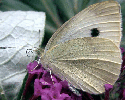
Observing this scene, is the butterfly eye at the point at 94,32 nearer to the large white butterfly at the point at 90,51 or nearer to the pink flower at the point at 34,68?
the large white butterfly at the point at 90,51

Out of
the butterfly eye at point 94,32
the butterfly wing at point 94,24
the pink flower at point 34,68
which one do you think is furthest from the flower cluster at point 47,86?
the butterfly eye at point 94,32

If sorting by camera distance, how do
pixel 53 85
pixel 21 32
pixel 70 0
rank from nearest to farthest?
pixel 53 85
pixel 21 32
pixel 70 0

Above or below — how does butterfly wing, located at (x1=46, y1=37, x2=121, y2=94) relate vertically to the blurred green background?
below

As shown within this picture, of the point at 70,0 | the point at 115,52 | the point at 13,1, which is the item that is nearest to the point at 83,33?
the point at 115,52

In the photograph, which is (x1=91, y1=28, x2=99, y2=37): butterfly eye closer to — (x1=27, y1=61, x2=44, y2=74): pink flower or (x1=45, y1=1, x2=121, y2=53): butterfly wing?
(x1=45, y1=1, x2=121, y2=53): butterfly wing

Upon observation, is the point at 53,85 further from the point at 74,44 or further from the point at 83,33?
the point at 83,33

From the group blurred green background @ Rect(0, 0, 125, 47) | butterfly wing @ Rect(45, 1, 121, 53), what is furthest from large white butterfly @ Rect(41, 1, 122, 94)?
blurred green background @ Rect(0, 0, 125, 47)
